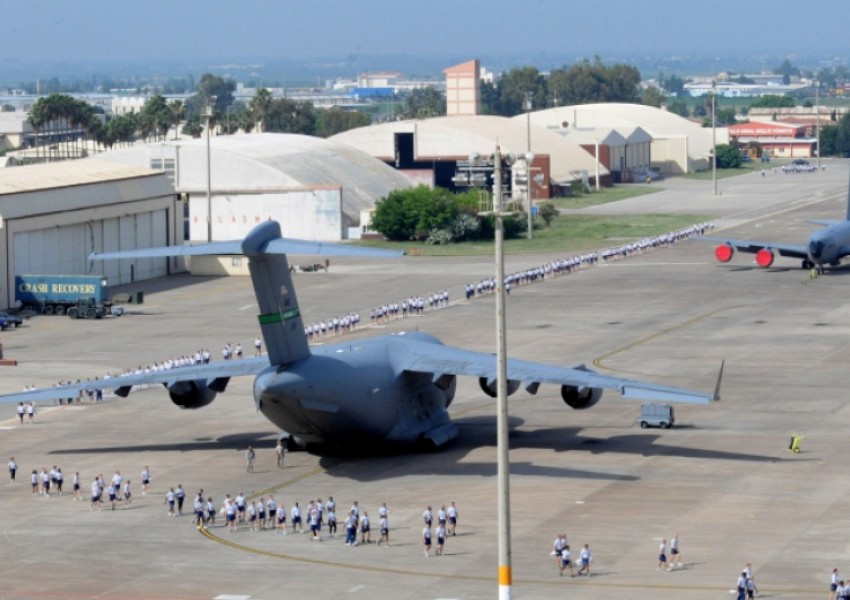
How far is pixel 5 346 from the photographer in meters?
102

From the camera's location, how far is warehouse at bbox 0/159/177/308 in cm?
12094

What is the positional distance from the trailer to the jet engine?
1925 inches

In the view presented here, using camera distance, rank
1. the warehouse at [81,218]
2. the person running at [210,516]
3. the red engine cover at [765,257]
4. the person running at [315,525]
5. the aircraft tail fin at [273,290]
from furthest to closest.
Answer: the red engine cover at [765,257] → the warehouse at [81,218] → the aircraft tail fin at [273,290] → the person running at [210,516] → the person running at [315,525]

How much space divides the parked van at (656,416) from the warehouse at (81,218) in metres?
60.1

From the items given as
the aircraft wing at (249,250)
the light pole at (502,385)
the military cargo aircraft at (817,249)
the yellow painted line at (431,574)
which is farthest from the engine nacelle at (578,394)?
the military cargo aircraft at (817,249)

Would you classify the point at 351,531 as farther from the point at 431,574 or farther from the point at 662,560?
the point at 662,560

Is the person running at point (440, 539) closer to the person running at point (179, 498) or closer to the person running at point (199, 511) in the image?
the person running at point (199, 511)

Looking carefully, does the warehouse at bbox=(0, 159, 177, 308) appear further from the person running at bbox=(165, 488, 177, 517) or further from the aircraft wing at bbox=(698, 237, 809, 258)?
the person running at bbox=(165, 488, 177, 517)

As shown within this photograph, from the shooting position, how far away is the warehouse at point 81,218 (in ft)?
397

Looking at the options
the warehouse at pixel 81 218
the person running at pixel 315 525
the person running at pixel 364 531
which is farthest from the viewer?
the warehouse at pixel 81 218

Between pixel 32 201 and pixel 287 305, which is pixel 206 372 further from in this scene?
pixel 32 201

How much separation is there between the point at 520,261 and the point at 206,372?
3094 inches

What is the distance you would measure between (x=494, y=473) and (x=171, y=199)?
84.6 metres

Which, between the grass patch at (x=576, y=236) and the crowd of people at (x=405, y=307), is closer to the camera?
the crowd of people at (x=405, y=307)
